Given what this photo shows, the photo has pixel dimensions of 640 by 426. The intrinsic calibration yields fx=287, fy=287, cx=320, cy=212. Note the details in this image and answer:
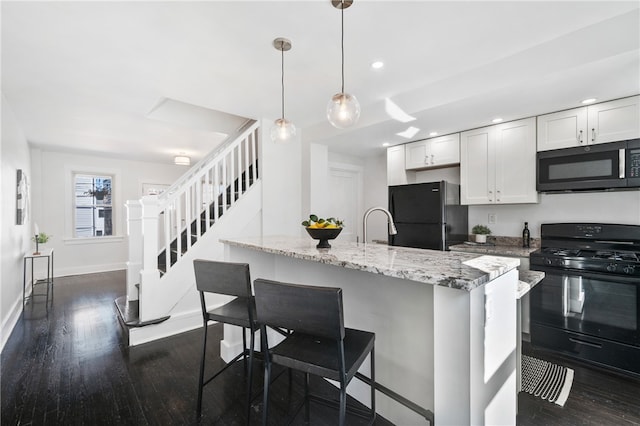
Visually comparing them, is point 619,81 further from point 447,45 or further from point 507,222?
point 507,222

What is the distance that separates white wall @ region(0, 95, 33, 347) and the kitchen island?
294 centimetres

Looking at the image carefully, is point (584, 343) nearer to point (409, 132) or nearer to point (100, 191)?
point (409, 132)

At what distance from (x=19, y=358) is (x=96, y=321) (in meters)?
0.86

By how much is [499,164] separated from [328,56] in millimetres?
2188

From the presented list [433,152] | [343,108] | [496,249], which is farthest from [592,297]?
[343,108]

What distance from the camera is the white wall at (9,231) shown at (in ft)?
9.34

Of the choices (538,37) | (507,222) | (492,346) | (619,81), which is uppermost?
(538,37)

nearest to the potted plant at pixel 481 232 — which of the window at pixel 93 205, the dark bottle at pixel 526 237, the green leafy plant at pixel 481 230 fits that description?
the green leafy plant at pixel 481 230

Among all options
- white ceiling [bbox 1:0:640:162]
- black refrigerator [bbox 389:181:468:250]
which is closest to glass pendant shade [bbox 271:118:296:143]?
white ceiling [bbox 1:0:640:162]

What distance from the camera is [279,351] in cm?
130

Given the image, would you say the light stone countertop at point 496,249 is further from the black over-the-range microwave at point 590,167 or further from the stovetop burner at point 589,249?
the black over-the-range microwave at point 590,167

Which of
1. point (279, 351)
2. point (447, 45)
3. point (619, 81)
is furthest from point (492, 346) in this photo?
point (619, 81)

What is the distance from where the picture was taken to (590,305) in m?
2.41

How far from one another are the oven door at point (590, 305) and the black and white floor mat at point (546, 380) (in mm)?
389
